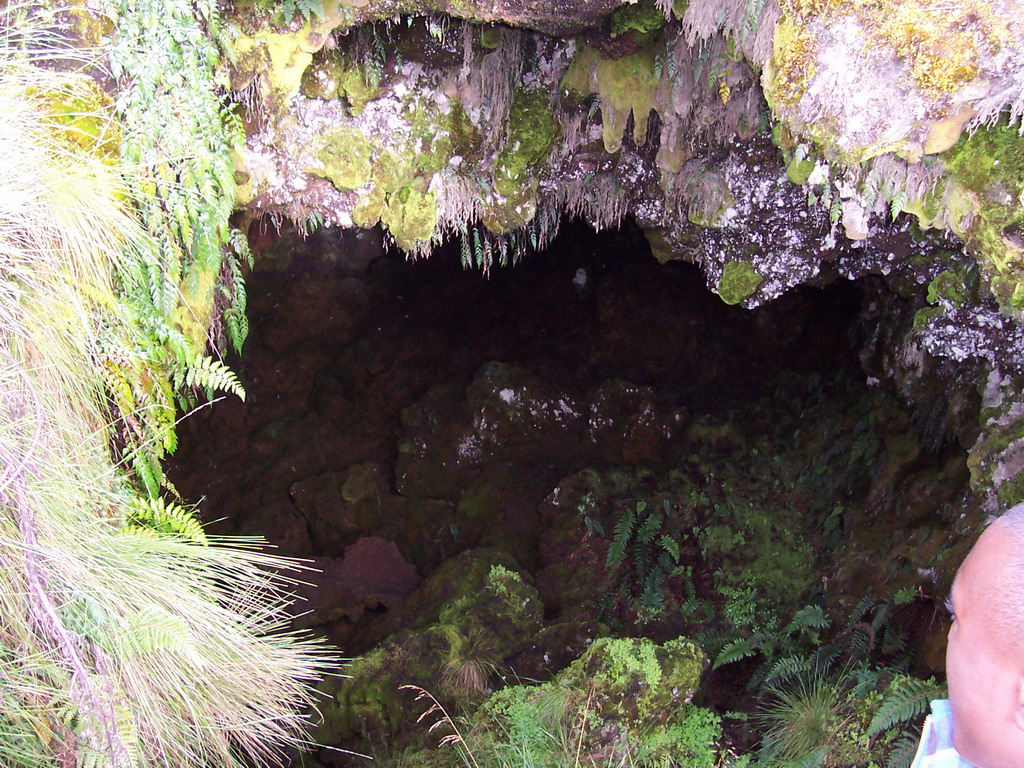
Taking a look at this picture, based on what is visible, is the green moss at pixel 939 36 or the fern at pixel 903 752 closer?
the green moss at pixel 939 36

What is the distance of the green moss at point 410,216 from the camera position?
196 inches

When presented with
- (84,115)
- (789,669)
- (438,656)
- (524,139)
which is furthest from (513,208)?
(789,669)

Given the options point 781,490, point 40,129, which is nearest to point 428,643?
point 781,490

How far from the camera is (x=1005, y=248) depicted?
313 cm

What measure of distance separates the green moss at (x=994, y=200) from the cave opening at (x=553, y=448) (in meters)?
3.49

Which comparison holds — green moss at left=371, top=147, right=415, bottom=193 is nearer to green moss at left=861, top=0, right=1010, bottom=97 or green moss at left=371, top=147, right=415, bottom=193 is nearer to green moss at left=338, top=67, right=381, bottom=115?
green moss at left=338, top=67, right=381, bottom=115

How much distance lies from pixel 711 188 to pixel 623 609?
4.34 m

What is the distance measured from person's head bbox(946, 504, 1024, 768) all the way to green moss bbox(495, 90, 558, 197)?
4333 mm

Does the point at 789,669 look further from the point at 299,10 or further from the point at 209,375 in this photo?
the point at 299,10

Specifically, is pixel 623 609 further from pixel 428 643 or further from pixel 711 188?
pixel 711 188

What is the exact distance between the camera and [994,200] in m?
3.10

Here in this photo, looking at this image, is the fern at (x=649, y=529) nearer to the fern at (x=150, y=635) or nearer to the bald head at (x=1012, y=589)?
the fern at (x=150, y=635)

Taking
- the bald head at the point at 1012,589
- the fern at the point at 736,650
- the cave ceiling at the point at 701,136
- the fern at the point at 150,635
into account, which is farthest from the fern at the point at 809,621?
the fern at the point at 150,635

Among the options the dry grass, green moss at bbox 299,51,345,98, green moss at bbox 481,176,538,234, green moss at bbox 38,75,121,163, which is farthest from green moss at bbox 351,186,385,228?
the dry grass
